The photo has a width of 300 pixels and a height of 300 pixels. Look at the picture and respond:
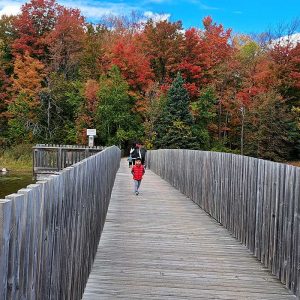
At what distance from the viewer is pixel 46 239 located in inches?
116

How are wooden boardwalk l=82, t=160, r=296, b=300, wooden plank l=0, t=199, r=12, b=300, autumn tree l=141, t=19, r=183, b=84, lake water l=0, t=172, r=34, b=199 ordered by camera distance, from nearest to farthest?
wooden plank l=0, t=199, r=12, b=300
wooden boardwalk l=82, t=160, r=296, b=300
lake water l=0, t=172, r=34, b=199
autumn tree l=141, t=19, r=183, b=84

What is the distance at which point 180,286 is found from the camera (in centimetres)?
543

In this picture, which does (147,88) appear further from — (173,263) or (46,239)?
(46,239)

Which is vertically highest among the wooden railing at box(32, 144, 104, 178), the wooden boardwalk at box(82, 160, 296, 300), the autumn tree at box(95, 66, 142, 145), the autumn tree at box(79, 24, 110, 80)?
the autumn tree at box(79, 24, 110, 80)

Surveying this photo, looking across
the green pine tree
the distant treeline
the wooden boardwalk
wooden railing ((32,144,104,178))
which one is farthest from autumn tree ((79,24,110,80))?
the wooden boardwalk

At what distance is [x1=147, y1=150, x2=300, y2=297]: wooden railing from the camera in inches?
215

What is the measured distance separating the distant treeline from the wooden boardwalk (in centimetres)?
3699

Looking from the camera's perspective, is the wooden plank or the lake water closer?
the wooden plank

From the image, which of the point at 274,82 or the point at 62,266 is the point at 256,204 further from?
the point at 274,82

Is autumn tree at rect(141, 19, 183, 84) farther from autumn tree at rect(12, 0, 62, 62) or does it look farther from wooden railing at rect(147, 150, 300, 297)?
wooden railing at rect(147, 150, 300, 297)

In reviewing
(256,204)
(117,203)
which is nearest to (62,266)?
(256,204)

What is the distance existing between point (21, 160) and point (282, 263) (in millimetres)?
37815

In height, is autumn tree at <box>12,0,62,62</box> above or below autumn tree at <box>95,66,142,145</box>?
above

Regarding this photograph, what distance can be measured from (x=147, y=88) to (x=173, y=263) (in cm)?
4429
